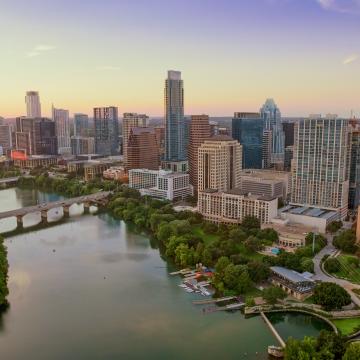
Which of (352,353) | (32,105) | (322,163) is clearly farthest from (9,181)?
(32,105)

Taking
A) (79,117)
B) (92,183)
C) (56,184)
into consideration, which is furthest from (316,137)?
(79,117)

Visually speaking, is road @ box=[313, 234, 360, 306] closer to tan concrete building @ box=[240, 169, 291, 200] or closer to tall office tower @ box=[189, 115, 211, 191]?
tan concrete building @ box=[240, 169, 291, 200]

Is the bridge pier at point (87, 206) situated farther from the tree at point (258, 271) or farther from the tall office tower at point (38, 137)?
the tall office tower at point (38, 137)

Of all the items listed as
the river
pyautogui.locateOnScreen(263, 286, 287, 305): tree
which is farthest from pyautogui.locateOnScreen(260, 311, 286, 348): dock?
pyautogui.locateOnScreen(263, 286, 287, 305): tree

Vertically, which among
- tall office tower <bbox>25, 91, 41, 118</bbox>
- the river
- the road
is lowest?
the river

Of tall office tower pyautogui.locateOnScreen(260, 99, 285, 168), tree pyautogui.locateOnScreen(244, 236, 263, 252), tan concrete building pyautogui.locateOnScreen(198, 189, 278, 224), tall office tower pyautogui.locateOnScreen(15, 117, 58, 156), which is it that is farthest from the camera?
tall office tower pyautogui.locateOnScreen(15, 117, 58, 156)

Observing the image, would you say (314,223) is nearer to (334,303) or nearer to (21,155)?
(334,303)

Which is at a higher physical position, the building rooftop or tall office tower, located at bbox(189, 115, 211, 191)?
tall office tower, located at bbox(189, 115, 211, 191)
